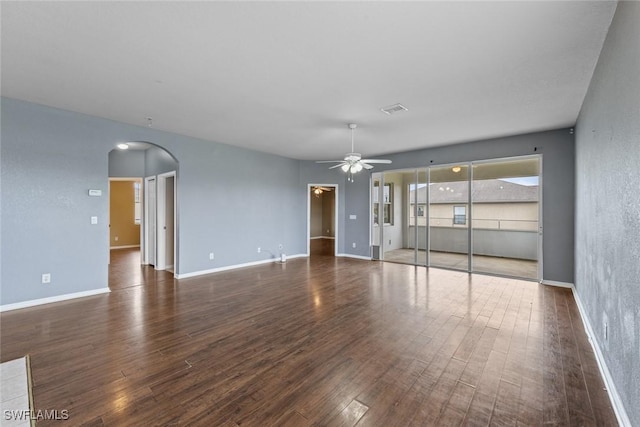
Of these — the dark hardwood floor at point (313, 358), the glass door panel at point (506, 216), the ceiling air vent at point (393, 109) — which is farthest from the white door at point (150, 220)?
the glass door panel at point (506, 216)

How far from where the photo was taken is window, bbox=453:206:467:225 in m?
6.89

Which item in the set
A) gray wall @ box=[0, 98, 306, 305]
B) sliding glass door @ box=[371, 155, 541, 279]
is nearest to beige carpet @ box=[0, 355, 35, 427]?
gray wall @ box=[0, 98, 306, 305]

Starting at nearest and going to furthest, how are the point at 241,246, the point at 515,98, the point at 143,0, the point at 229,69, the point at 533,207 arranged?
1. the point at 143,0
2. the point at 229,69
3. the point at 515,98
4. the point at 533,207
5. the point at 241,246

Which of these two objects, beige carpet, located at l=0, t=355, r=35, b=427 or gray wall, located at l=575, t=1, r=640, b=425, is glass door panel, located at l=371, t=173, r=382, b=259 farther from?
beige carpet, located at l=0, t=355, r=35, b=427

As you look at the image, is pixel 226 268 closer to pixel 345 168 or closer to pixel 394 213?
pixel 345 168

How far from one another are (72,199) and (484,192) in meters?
8.07

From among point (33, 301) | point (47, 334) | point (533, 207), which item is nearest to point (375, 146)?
point (533, 207)

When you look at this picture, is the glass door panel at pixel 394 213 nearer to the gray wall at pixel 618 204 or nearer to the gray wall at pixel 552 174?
the gray wall at pixel 552 174

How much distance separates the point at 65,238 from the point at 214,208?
2.48m

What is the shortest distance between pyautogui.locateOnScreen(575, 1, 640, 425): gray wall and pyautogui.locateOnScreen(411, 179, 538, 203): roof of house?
331 centimetres

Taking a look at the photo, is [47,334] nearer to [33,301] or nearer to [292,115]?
[33,301]

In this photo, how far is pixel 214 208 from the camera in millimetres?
6004

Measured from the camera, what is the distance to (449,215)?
7.13 m

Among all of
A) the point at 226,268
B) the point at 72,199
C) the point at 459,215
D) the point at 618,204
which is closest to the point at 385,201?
the point at 459,215
